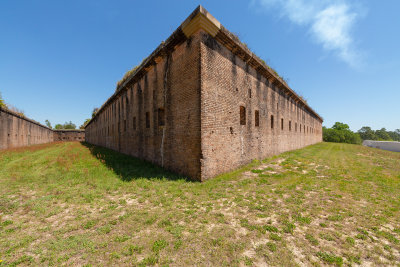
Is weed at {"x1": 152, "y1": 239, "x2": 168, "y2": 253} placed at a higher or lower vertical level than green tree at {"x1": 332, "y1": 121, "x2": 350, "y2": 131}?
lower

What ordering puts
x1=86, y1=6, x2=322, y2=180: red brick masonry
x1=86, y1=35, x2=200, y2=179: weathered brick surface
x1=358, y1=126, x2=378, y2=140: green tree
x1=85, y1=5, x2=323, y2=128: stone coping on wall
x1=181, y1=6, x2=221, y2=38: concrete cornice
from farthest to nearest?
x1=358, y1=126, x2=378, y2=140: green tree, x1=86, y1=35, x2=200, y2=179: weathered brick surface, x1=86, y1=6, x2=322, y2=180: red brick masonry, x1=85, y1=5, x2=323, y2=128: stone coping on wall, x1=181, y1=6, x2=221, y2=38: concrete cornice

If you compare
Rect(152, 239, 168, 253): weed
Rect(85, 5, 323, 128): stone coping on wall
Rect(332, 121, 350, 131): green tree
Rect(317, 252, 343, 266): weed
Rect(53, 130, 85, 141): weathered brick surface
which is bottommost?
Rect(317, 252, 343, 266): weed

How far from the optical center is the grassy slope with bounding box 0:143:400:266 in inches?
96.1

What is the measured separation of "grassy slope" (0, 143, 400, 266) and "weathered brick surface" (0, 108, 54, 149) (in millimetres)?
21003

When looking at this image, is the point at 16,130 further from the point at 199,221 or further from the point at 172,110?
the point at 199,221

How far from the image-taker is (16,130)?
21.5 metres

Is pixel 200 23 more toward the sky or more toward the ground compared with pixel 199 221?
more toward the sky

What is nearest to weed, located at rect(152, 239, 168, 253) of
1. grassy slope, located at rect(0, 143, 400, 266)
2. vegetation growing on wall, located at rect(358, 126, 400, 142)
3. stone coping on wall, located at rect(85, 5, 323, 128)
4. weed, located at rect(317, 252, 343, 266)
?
grassy slope, located at rect(0, 143, 400, 266)

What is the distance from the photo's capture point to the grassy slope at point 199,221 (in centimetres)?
244

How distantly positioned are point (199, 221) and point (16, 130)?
31723 mm

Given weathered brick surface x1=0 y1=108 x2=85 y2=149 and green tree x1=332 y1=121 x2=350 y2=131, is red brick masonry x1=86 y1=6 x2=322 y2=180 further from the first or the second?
green tree x1=332 y1=121 x2=350 y2=131

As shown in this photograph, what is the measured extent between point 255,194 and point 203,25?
21.2ft

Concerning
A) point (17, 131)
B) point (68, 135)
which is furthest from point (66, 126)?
point (17, 131)

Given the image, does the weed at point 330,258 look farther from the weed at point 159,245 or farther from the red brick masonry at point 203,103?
the red brick masonry at point 203,103
